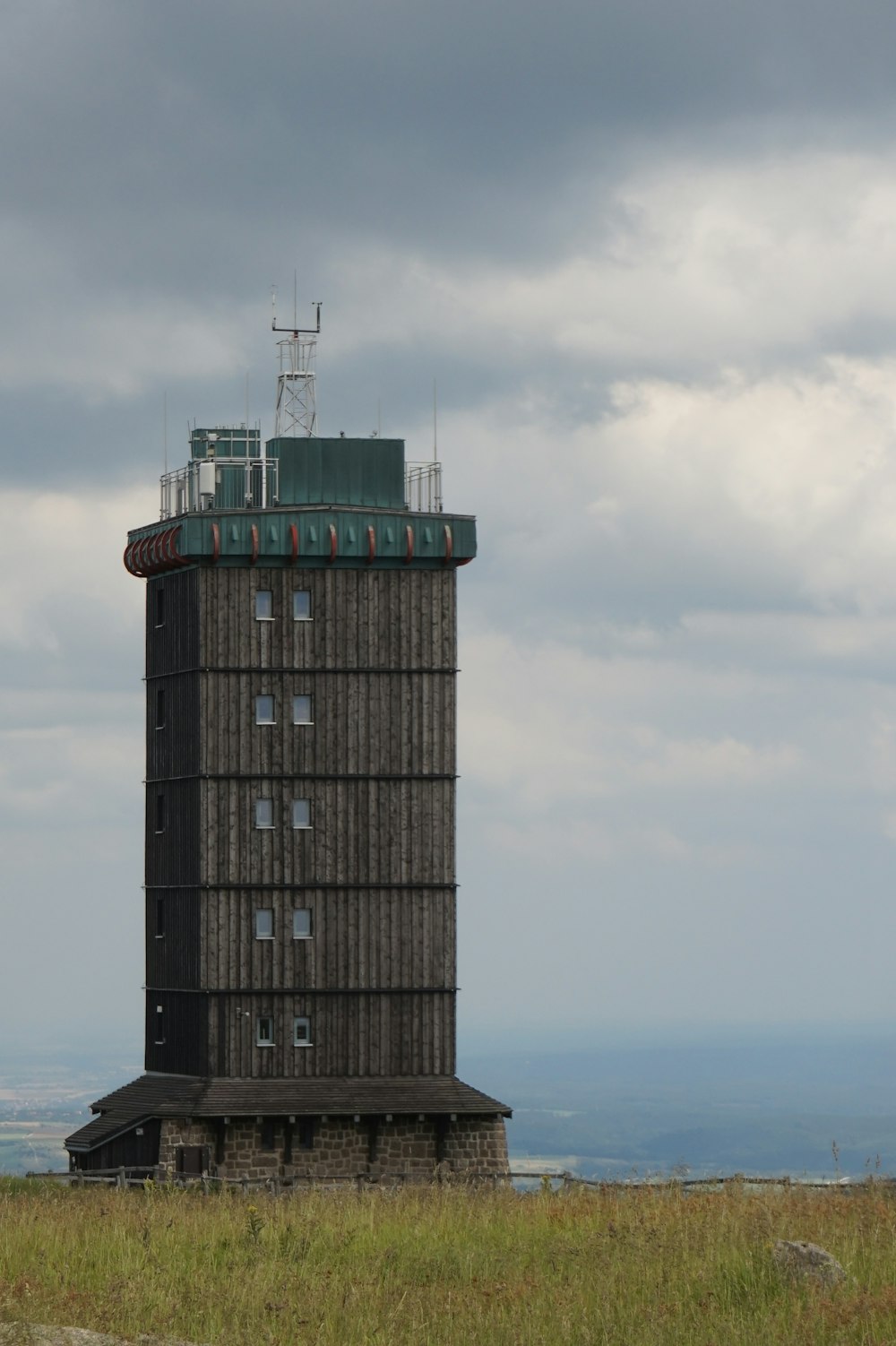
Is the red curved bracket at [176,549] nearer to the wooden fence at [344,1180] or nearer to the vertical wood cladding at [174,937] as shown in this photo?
the vertical wood cladding at [174,937]

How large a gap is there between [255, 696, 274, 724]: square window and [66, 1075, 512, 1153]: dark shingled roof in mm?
8431

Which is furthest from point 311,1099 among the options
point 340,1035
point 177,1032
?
point 177,1032

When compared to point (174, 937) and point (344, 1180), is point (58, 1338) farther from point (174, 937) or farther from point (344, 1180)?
point (174, 937)

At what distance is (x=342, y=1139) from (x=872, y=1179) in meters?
22.3

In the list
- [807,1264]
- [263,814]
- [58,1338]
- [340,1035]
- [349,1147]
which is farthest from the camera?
[263,814]

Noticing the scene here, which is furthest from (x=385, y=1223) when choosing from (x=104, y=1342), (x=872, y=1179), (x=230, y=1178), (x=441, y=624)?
(x=441, y=624)

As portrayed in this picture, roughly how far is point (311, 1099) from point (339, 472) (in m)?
15.2

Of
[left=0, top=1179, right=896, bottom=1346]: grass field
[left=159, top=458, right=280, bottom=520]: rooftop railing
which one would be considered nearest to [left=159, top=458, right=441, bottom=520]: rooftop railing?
[left=159, top=458, right=280, bottom=520]: rooftop railing

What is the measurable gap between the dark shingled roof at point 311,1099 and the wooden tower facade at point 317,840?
0.22 ft

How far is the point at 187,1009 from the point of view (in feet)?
183

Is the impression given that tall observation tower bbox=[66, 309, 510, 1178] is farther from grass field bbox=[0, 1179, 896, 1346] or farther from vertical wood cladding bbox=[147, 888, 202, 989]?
grass field bbox=[0, 1179, 896, 1346]

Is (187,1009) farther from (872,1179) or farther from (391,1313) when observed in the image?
(391,1313)

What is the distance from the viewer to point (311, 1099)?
54.1 meters

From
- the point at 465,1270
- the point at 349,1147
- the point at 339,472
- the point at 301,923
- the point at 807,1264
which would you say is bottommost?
the point at 465,1270
